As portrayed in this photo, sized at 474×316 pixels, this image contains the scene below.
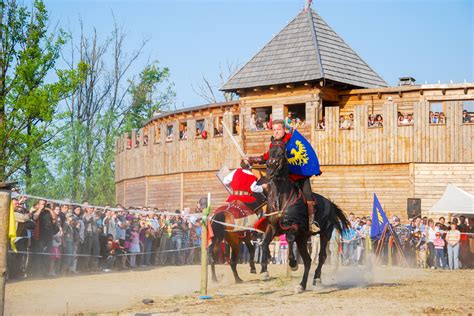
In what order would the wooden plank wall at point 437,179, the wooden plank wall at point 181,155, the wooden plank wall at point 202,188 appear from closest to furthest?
the wooden plank wall at point 437,179 < the wooden plank wall at point 181,155 < the wooden plank wall at point 202,188

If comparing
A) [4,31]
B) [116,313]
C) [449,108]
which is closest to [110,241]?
[116,313]

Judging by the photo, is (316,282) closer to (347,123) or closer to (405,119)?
(405,119)

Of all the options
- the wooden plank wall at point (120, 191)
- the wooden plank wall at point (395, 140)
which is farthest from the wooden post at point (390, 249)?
the wooden plank wall at point (120, 191)

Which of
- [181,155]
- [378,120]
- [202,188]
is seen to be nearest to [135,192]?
[181,155]

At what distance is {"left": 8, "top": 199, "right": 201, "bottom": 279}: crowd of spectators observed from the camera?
16.9 meters

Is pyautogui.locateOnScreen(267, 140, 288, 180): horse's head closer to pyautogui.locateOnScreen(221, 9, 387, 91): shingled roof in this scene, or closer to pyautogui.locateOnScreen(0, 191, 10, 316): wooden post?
pyautogui.locateOnScreen(0, 191, 10, 316): wooden post

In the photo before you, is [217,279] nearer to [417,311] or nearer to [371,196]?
[417,311]

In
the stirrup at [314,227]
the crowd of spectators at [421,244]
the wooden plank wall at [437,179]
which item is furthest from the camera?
the wooden plank wall at [437,179]

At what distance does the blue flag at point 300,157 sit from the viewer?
13578mm

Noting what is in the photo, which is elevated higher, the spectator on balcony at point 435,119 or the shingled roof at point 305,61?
the shingled roof at point 305,61

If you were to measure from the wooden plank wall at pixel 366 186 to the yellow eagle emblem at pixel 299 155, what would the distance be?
50.7 ft

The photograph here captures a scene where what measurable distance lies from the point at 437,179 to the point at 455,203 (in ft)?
8.30

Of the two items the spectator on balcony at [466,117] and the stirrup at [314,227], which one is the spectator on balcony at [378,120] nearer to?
the spectator on balcony at [466,117]

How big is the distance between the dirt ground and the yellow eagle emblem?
2.45m
